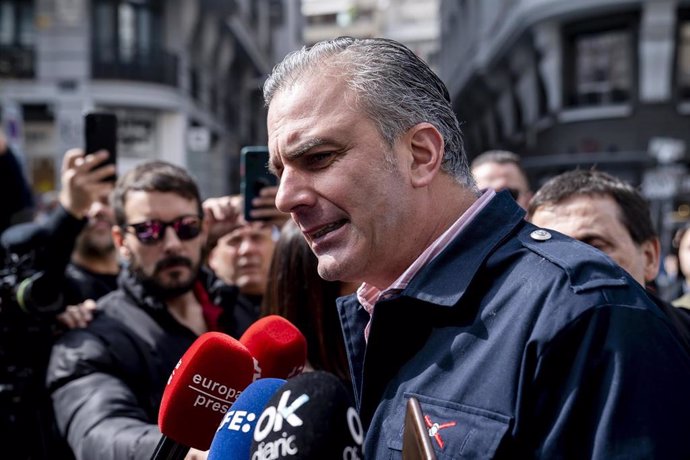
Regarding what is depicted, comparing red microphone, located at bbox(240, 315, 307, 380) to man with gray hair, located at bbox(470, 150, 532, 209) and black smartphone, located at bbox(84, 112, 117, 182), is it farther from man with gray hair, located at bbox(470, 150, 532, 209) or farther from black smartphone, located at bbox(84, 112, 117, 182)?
man with gray hair, located at bbox(470, 150, 532, 209)

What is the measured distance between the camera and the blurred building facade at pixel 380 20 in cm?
6106

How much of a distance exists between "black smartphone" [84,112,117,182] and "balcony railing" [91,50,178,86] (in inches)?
723

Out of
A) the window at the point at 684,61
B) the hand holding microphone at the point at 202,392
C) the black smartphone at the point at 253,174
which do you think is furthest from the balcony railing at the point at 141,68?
the hand holding microphone at the point at 202,392

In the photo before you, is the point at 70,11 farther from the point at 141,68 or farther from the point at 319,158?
the point at 319,158

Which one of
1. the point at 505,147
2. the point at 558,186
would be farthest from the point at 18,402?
the point at 505,147

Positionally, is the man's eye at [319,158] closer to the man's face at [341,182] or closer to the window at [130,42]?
the man's face at [341,182]

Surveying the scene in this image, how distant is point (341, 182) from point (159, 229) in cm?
189

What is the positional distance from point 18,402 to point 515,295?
7.30 ft

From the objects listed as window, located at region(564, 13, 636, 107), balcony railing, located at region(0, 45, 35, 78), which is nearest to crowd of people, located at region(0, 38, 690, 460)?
window, located at region(564, 13, 636, 107)

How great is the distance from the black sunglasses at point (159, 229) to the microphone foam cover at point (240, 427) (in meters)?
2.01

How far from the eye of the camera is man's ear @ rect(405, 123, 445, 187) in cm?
172

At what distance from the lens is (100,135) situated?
332 centimetres

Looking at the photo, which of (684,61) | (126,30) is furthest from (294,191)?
(126,30)

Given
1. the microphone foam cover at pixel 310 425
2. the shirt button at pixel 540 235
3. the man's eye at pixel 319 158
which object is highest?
the man's eye at pixel 319 158
